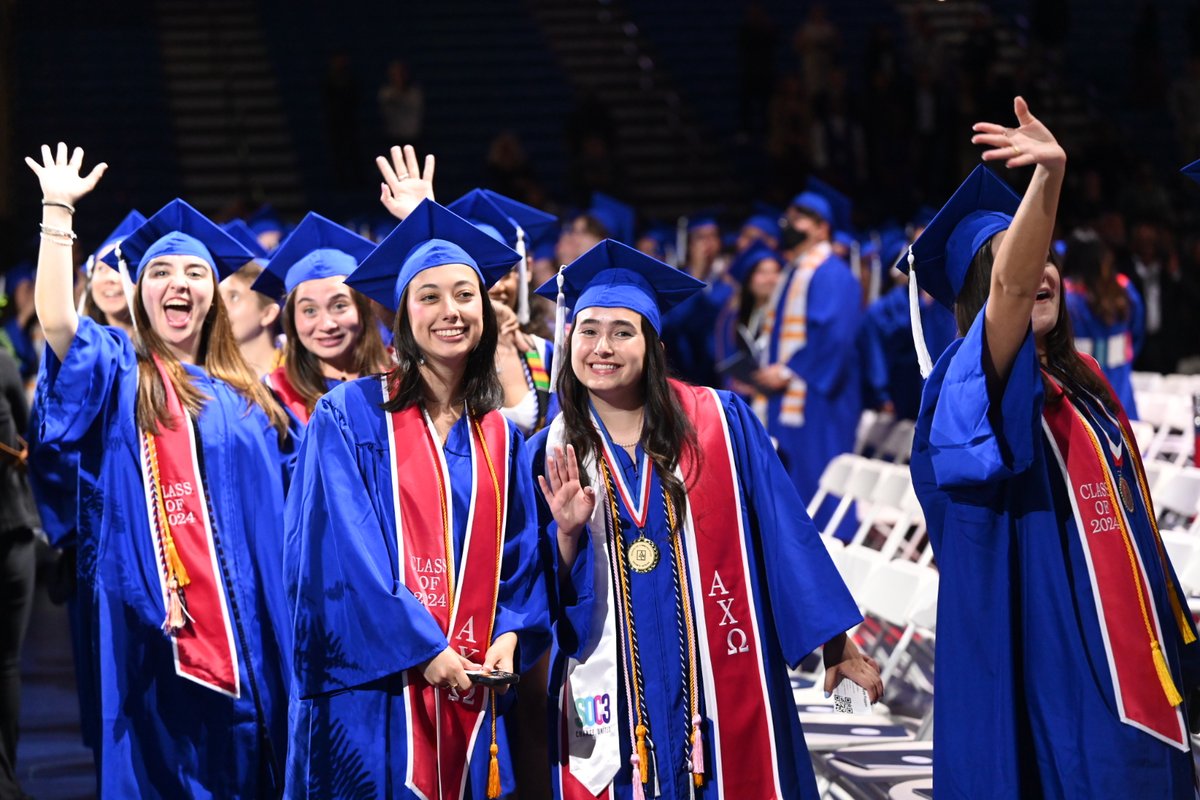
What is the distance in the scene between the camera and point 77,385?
14.1 feet

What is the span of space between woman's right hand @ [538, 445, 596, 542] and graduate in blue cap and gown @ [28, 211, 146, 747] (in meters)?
1.65

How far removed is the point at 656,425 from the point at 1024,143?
3.48ft

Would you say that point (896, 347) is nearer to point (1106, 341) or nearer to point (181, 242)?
point (1106, 341)

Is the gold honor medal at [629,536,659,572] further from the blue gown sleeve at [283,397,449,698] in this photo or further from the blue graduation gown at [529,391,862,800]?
the blue gown sleeve at [283,397,449,698]

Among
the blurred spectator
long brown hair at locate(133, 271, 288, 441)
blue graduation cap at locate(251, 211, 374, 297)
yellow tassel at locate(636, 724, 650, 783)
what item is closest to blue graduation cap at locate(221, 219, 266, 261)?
blue graduation cap at locate(251, 211, 374, 297)

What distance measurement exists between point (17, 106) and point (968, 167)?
995cm

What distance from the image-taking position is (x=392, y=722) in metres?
3.63

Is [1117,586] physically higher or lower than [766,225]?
lower

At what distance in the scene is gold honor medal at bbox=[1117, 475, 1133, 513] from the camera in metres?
3.43

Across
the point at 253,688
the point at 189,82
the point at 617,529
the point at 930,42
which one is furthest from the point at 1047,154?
the point at 189,82

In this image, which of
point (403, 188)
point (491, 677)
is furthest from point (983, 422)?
point (403, 188)

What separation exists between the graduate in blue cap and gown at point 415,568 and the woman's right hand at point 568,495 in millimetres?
164

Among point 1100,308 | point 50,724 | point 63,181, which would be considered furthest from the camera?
point 1100,308

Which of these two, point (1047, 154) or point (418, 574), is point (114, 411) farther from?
point (1047, 154)
